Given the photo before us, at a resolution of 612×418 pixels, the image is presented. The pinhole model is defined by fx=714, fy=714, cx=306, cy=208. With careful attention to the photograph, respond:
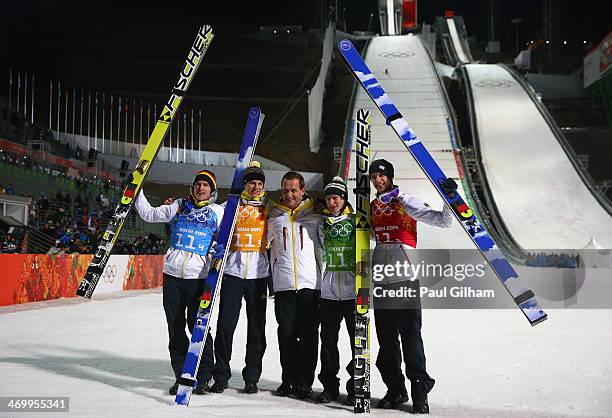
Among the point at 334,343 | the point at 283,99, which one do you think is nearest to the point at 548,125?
the point at 283,99

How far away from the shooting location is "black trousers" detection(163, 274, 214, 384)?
192 inches

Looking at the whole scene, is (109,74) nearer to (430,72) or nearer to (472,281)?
(430,72)

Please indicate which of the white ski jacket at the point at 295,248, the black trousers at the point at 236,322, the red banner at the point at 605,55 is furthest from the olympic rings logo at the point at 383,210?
the red banner at the point at 605,55

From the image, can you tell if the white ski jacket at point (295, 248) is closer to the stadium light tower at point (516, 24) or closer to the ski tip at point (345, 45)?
the ski tip at point (345, 45)

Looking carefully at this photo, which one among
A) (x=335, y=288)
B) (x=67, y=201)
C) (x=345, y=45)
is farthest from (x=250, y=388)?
(x=67, y=201)

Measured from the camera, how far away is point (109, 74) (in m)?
43.0

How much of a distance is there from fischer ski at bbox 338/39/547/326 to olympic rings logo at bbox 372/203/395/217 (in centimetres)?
32

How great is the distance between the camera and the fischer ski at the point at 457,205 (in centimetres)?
425

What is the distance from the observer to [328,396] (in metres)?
4.68

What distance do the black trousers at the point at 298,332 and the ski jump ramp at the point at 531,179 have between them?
15851 mm

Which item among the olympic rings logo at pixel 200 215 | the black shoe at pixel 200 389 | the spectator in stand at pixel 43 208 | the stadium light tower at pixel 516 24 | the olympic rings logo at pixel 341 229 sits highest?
the stadium light tower at pixel 516 24

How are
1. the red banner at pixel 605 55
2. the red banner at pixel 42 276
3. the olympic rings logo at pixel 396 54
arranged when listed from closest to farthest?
the red banner at pixel 42 276 → the red banner at pixel 605 55 → the olympic rings logo at pixel 396 54

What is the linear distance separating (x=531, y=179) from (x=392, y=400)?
20.7 m

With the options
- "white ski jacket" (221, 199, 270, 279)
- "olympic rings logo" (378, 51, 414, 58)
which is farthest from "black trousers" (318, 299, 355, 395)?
"olympic rings logo" (378, 51, 414, 58)
